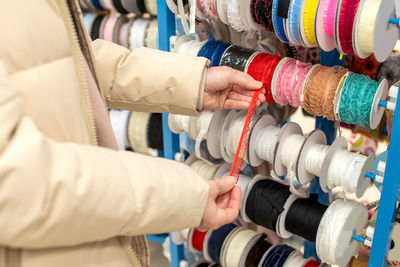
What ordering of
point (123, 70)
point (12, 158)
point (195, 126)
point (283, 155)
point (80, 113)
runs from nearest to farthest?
point (12, 158)
point (80, 113)
point (123, 70)
point (283, 155)
point (195, 126)

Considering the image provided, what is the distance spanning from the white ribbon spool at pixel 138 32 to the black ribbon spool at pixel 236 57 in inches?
22.5

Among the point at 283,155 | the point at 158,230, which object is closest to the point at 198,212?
the point at 158,230

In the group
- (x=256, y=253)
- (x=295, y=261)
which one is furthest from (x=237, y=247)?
(x=295, y=261)

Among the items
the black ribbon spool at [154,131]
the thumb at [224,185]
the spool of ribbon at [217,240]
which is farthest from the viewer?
the black ribbon spool at [154,131]

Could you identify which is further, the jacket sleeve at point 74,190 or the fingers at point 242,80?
the fingers at point 242,80

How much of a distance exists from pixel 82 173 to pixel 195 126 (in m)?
0.75

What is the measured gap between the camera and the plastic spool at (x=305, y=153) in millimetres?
1125

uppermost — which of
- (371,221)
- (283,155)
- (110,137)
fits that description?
(110,137)

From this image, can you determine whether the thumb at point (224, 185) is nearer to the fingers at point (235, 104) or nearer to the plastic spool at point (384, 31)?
the fingers at point (235, 104)

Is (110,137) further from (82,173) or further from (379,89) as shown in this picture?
(379,89)

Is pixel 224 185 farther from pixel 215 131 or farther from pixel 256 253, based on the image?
pixel 256 253

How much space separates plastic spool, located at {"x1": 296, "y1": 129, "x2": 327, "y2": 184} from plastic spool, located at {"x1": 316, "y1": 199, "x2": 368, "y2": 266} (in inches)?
4.1

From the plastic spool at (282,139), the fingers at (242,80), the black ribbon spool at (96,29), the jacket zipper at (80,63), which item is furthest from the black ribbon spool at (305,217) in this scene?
the black ribbon spool at (96,29)

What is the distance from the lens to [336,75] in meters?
1.06
